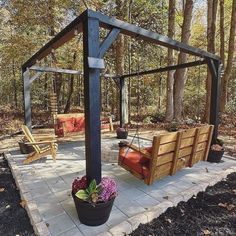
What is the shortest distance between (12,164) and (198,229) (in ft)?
11.7

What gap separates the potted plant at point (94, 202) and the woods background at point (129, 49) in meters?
4.59

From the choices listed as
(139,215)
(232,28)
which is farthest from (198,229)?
(232,28)

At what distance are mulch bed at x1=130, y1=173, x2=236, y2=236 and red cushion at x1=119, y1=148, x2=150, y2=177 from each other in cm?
61

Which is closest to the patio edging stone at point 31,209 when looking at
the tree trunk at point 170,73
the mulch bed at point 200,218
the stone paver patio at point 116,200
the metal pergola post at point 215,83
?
the stone paver patio at point 116,200

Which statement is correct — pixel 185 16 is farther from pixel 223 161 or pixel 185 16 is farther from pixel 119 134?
pixel 223 161

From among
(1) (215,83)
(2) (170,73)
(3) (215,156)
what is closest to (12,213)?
(3) (215,156)

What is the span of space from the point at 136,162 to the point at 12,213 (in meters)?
1.77

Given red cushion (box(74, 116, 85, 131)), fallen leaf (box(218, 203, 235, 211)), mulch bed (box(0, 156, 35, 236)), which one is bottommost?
mulch bed (box(0, 156, 35, 236))

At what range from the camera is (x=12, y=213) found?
276cm

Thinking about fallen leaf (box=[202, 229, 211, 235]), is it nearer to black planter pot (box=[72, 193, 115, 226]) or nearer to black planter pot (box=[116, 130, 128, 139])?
black planter pot (box=[72, 193, 115, 226])

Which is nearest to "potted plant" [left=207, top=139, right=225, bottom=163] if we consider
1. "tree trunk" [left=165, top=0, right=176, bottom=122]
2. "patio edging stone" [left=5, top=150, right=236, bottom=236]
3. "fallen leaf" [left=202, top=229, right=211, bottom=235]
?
"patio edging stone" [left=5, top=150, right=236, bottom=236]

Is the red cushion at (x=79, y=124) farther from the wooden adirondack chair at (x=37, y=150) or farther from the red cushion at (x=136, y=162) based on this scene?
the red cushion at (x=136, y=162)

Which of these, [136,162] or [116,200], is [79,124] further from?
[116,200]

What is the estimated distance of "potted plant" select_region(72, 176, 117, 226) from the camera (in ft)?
7.51
